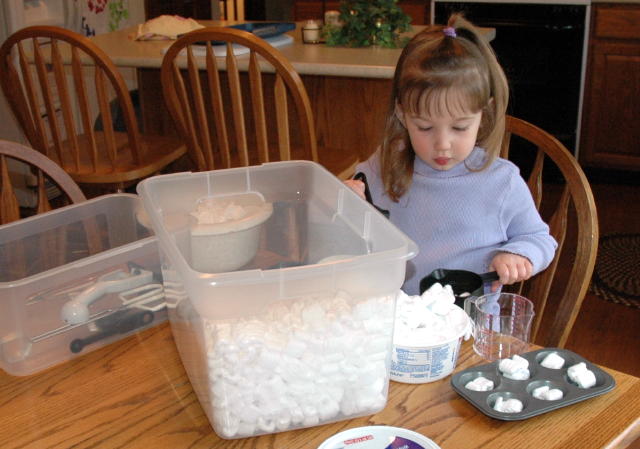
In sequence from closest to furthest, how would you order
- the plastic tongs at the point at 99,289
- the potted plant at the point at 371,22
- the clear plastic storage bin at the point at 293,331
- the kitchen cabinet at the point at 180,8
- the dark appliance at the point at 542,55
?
the clear plastic storage bin at the point at 293,331, the plastic tongs at the point at 99,289, the potted plant at the point at 371,22, the dark appliance at the point at 542,55, the kitchen cabinet at the point at 180,8

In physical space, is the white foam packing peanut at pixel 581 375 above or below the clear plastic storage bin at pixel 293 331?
below

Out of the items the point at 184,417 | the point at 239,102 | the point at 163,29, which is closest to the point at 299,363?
the point at 184,417

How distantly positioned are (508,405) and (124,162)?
1832 millimetres

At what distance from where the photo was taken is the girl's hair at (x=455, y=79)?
124 centimetres

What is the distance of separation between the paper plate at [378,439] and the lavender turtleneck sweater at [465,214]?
53cm

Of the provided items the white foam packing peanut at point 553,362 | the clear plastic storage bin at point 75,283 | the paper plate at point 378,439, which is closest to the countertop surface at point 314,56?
the clear plastic storage bin at point 75,283

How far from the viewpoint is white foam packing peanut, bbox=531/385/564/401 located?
2.81 ft

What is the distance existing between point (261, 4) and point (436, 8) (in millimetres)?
1490

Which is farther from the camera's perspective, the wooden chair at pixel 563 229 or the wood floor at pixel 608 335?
the wood floor at pixel 608 335

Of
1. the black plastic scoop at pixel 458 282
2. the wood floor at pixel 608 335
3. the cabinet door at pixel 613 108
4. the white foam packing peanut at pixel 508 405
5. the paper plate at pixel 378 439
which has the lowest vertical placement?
the wood floor at pixel 608 335

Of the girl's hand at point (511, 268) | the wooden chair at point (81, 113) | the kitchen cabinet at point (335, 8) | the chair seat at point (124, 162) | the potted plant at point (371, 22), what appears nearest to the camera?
the girl's hand at point (511, 268)

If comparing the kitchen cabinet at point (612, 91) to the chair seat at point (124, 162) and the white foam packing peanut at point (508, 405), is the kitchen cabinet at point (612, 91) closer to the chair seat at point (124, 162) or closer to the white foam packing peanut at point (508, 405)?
the chair seat at point (124, 162)

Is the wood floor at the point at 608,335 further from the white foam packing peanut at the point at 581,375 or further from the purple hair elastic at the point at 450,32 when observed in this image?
the white foam packing peanut at the point at 581,375

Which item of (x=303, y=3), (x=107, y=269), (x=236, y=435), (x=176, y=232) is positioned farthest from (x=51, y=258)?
(x=303, y=3)
